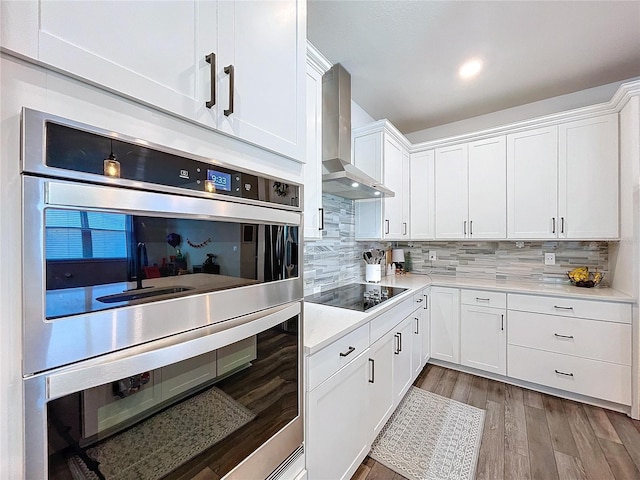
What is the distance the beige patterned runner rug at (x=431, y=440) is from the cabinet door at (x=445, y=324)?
0.61 metres

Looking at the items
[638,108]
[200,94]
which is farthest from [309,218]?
[638,108]

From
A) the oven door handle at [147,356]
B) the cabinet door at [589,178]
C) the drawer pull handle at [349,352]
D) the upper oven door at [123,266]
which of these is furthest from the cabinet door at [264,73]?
the cabinet door at [589,178]

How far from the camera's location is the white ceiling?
1.71 m

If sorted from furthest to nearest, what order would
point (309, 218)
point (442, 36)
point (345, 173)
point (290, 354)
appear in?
point (442, 36) → point (345, 173) → point (309, 218) → point (290, 354)

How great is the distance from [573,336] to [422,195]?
6.06ft

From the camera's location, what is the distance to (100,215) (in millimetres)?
531

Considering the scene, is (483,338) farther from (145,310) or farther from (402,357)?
(145,310)

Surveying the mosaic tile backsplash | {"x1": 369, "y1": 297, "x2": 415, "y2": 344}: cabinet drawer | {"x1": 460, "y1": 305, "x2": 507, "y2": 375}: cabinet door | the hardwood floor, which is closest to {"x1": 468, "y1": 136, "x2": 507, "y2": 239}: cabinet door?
the mosaic tile backsplash

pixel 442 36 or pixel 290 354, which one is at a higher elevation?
pixel 442 36

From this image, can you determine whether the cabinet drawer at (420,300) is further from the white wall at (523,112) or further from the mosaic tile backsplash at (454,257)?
the white wall at (523,112)

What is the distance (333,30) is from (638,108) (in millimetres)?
2336

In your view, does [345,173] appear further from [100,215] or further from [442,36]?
[100,215]

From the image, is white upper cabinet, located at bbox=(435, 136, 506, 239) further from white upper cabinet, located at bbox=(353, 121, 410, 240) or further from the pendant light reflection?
the pendant light reflection

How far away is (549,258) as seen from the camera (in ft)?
9.09
